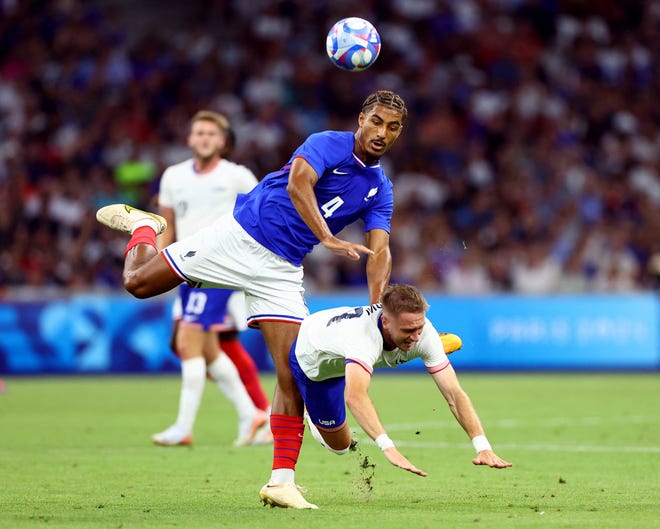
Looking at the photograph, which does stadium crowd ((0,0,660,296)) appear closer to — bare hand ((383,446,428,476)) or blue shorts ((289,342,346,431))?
blue shorts ((289,342,346,431))

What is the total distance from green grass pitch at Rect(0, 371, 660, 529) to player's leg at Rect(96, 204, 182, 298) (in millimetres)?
1308

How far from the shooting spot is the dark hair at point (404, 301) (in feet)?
21.9

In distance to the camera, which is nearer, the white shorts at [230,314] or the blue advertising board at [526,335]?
the white shorts at [230,314]

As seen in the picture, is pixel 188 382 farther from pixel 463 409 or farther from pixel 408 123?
pixel 408 123

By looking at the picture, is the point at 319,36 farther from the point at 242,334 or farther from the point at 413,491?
the point at 413,491

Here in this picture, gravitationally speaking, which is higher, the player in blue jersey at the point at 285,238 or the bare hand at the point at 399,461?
the player in blue jersey at the point at 285,238

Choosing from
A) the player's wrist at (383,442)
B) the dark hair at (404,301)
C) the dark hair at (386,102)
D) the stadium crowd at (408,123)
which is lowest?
the player's wrist at (383,442)

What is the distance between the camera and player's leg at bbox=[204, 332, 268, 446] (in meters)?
11.0

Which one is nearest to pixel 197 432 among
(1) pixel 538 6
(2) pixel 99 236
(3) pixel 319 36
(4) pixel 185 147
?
(2) pixel 99 236

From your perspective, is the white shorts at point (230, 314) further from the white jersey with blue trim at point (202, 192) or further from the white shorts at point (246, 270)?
the white shorts at point (246, 270)

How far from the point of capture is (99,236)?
20.2 meters

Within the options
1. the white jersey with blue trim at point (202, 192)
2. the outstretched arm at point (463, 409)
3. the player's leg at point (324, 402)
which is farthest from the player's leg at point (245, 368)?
the outstretched arm at point (463, 409)

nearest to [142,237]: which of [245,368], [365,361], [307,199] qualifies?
[307,199]

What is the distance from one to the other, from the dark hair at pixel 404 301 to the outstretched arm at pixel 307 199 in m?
0.59
